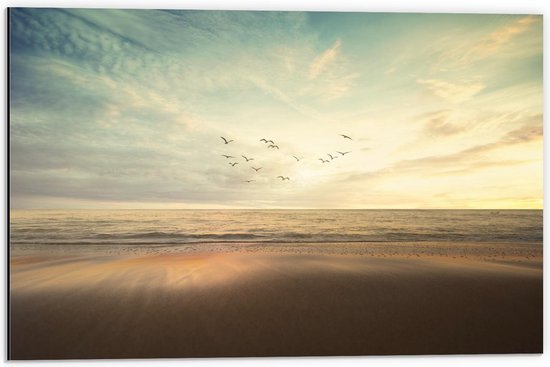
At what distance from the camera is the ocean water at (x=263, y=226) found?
3.47 meters

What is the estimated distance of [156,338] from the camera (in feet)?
10.7

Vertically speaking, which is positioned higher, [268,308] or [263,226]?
[263,226]

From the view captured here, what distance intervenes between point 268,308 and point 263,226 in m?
0.91

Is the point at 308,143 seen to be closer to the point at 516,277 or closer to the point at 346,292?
the point at 346,292

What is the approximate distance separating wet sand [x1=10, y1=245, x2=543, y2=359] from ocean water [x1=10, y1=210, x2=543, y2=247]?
0.66ft

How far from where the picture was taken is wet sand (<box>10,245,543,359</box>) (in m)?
3.25

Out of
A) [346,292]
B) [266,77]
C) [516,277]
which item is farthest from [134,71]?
[516,277]

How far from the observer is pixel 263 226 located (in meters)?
4.02

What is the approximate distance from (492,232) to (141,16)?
391 cm

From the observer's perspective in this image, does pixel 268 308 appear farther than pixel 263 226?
No

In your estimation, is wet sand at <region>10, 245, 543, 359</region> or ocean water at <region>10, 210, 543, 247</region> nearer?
wet sand at <region>10, 245, 543, 359</region>

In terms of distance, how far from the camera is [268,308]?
11.1ft

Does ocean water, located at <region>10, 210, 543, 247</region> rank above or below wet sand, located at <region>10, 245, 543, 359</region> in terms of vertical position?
above

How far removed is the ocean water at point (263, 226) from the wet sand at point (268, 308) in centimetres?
20
